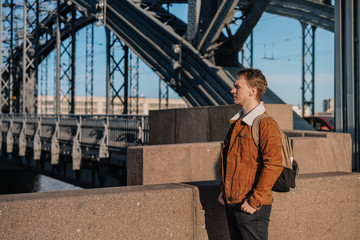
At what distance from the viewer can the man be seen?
9.06 feet

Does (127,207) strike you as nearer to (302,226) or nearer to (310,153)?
(302,226)

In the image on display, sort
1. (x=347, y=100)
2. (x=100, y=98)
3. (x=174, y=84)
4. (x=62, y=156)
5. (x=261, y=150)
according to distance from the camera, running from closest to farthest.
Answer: (x=261, y=150), (x=347, y=100), (x=174, y=84), (x=62, y=156), (x=100, y=98)

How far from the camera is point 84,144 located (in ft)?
56.7

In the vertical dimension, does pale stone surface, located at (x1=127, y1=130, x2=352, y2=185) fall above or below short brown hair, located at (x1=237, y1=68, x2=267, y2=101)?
below

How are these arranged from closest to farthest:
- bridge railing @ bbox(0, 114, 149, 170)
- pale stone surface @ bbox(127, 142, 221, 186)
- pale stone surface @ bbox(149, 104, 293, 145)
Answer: pale stone surface @ bbox(127, 142, 221, 186) < pale stone surface @ bbox(149, 104, 293, 145) < bridge railing @ bbox(0, 114, 149, 170)

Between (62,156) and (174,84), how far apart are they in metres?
6.01

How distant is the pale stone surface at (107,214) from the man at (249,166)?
1.64 feet

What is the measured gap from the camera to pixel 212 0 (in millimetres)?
17094

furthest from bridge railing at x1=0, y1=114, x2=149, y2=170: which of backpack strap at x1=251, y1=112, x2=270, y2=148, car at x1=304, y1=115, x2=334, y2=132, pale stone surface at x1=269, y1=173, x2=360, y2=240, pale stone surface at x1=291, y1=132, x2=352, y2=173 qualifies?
backpack strap at x1=251, y1=112, x2=270, y2=148

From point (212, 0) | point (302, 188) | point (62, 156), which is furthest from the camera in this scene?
point (62, 156)

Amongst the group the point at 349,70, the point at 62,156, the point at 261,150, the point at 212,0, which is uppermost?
the point at 212,0

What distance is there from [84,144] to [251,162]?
1502 cm

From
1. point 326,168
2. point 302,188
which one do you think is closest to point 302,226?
point 302,188

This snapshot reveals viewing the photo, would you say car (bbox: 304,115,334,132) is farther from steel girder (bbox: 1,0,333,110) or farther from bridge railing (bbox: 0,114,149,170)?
bridge railing (bbox: 0,114,149,170)
